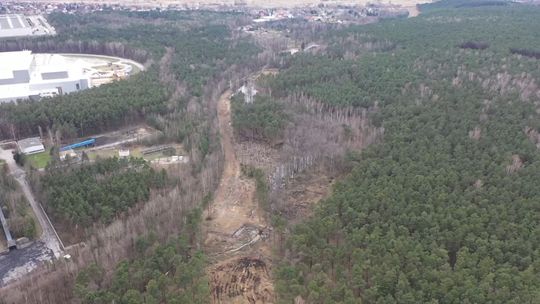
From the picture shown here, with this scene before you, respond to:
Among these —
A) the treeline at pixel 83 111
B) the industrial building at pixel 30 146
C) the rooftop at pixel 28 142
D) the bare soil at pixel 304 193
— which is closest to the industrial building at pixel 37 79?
the treeline at pixel 83 111

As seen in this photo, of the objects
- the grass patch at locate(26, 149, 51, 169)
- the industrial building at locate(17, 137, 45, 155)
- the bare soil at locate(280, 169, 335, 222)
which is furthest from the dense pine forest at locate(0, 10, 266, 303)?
the bare soil at locate(280, 169, 335, 222)

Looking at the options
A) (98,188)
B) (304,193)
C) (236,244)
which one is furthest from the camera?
(304,193)

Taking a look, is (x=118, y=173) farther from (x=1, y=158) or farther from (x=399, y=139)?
(x=399, y=139)

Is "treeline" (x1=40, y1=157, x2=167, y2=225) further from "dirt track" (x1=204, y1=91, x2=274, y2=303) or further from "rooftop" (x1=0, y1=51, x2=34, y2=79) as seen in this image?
"rooftop" (x1=0, y1=51, x2=34, y2=79)

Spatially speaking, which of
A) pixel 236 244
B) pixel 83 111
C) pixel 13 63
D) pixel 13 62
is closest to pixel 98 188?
pixel 236 244

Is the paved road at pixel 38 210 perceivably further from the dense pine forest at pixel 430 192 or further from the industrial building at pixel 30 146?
the dense pine forest at pixel 430 192

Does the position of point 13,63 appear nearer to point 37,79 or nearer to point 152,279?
point 37,79
